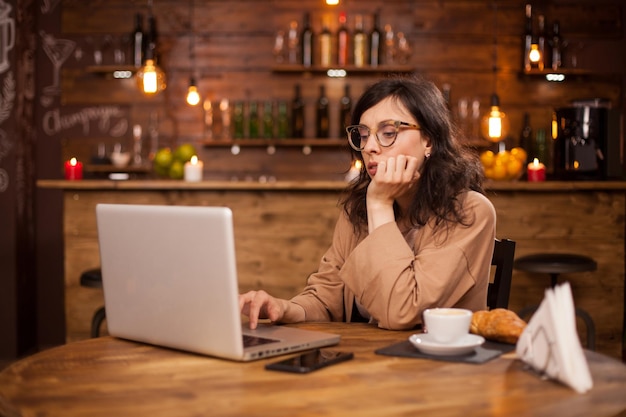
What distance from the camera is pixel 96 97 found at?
557cm

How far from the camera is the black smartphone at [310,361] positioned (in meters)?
1.33

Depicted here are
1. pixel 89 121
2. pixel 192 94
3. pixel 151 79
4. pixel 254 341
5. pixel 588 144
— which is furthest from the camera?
pixel 89 121

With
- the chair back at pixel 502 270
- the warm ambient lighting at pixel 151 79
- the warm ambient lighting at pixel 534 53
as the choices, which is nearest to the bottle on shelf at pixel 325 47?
the warm ambient lighting at pixel 151 79

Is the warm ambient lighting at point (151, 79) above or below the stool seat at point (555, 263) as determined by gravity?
above

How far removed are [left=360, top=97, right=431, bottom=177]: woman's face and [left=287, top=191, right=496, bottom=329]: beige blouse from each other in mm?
176

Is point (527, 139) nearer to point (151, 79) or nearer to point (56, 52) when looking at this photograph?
point (151, 79)

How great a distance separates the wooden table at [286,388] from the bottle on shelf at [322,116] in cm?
408

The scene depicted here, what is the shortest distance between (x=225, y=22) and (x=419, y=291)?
420 centimetres

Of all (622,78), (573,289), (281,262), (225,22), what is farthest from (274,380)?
(622,78)

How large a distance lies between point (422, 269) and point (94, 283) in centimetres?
236

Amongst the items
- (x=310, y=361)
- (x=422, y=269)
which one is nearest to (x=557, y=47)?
(x=422, y=269)

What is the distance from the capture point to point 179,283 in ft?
4.55

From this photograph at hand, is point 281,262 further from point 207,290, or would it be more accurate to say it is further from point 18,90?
point 207,290

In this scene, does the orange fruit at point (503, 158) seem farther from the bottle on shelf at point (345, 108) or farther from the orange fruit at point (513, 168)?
the bottle on shelf at point (345, 108)
